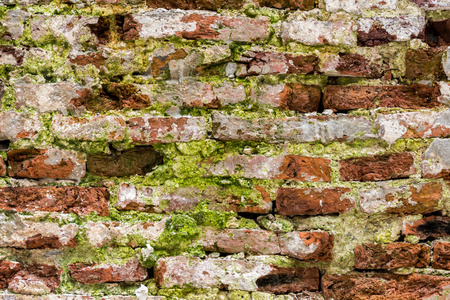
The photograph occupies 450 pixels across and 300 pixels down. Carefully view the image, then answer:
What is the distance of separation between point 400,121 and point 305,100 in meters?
0.30

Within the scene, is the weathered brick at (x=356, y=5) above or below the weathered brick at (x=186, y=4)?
above

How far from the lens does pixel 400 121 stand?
1.12 metres

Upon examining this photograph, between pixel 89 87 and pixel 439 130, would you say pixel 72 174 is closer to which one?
pixel 89 87

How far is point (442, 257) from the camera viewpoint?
111cm

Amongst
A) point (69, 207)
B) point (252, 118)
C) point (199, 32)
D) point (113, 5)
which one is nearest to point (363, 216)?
point (252, 118)

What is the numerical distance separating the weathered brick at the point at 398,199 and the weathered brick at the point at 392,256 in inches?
4.3

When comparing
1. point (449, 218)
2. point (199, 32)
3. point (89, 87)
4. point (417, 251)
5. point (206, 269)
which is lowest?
point (206, 269)

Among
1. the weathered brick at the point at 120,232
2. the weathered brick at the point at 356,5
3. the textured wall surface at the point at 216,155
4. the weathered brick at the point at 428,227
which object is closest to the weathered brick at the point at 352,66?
the textured wall surface at the point at 216,155

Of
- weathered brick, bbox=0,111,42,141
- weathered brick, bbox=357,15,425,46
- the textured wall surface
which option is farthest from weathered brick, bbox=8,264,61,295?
weathered brick, bbox=357,15,425,46

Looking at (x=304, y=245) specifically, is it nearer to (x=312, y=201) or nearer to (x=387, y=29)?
(x=312, y=201)

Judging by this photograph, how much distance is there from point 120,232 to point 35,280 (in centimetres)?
28

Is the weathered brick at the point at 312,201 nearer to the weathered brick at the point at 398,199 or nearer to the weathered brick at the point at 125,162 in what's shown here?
the weathered brick at the point at 398,199

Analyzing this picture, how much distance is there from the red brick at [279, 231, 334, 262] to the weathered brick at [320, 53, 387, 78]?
0.51 m

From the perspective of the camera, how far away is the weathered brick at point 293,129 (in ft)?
3.63
